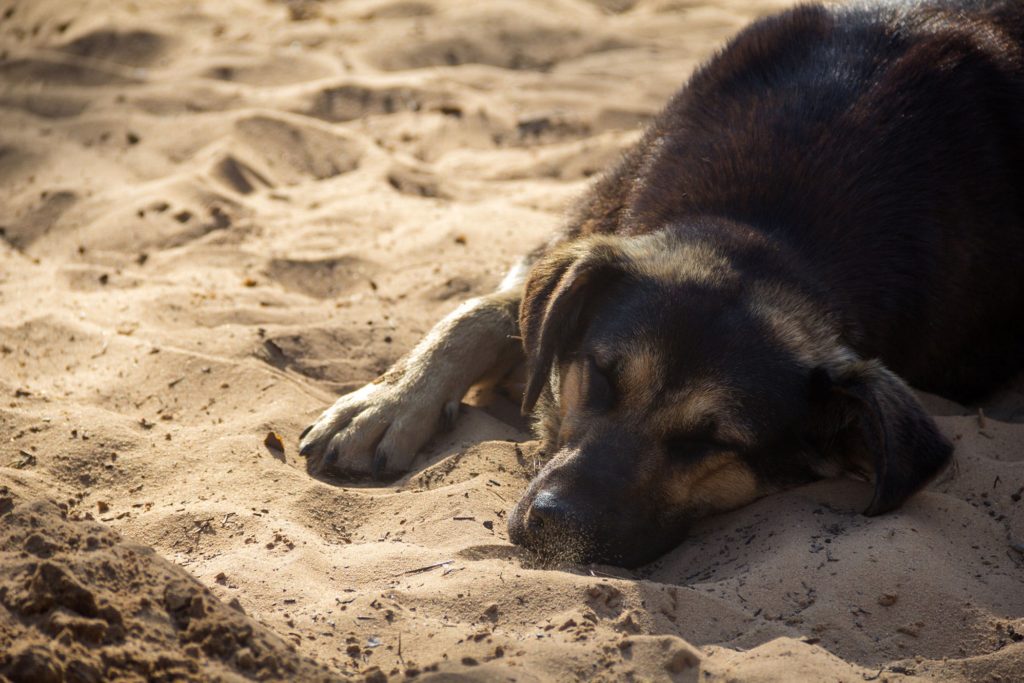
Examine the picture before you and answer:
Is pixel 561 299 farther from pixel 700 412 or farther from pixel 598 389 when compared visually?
pixel 700 412

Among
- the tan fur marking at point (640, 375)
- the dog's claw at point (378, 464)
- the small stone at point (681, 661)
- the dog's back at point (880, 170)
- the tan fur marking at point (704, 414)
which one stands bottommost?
the dog's claw at point (378, 464)

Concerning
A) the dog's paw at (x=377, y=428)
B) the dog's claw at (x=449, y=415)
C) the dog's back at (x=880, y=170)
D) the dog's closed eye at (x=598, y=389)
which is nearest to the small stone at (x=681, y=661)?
the dog's closed eye at (x=598, y=389)

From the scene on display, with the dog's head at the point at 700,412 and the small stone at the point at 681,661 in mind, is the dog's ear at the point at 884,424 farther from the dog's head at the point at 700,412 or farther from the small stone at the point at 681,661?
the small stone at the point at 681,661

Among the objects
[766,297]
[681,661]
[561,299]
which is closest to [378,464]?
[561,299]

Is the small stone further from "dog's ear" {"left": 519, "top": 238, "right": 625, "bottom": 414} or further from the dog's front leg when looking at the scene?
the dog's front leg

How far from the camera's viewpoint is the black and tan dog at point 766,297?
3.71 metres

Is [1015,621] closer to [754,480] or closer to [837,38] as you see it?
[754,480]

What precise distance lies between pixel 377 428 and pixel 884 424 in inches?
73.4

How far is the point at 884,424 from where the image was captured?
360 centimetres

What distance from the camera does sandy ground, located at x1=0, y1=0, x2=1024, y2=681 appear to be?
2957 mm

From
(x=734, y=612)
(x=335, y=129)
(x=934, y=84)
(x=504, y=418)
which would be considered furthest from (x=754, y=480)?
(x=335, y=129)

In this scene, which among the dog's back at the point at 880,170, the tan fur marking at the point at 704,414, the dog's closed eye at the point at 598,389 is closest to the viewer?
the tan fur marking at the point at 704,414

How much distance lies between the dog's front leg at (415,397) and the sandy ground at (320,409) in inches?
4.4

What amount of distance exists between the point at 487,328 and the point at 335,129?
3188 millimetres
